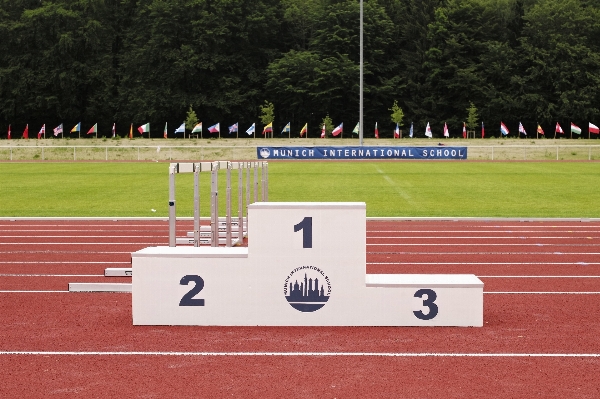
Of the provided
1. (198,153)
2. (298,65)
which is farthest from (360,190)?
(298,65)

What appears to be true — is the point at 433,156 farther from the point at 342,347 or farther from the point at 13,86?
the point at 13,86

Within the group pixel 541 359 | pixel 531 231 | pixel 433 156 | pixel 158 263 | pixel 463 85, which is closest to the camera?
pixel 541 359

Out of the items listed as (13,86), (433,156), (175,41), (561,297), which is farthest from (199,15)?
(561,297)

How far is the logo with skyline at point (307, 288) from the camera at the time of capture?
7750 mm

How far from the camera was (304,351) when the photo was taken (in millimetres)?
6922

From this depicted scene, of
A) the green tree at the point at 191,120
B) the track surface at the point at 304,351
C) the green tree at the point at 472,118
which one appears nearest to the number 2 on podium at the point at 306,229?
the track surface at the point at 304,351

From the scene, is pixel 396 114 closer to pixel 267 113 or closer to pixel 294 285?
pixel 267 113

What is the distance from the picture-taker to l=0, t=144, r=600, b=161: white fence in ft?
166

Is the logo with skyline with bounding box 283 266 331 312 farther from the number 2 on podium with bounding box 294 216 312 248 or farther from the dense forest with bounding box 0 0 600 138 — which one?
the dense forest with bounding box 0 0 600 138

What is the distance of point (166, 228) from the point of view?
1688 cm

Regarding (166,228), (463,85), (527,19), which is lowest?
(166,228)

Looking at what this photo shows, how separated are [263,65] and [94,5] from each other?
17.6 meters

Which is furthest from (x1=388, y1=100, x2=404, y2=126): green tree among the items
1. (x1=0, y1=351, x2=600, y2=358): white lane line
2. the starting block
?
(x1=0, y1=351, x2=600, y2=358): white lane line

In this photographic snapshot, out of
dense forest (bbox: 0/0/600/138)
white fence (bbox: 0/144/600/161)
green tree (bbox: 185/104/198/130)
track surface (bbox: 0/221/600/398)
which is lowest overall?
track surface (bbox: 0/221/600/398)
